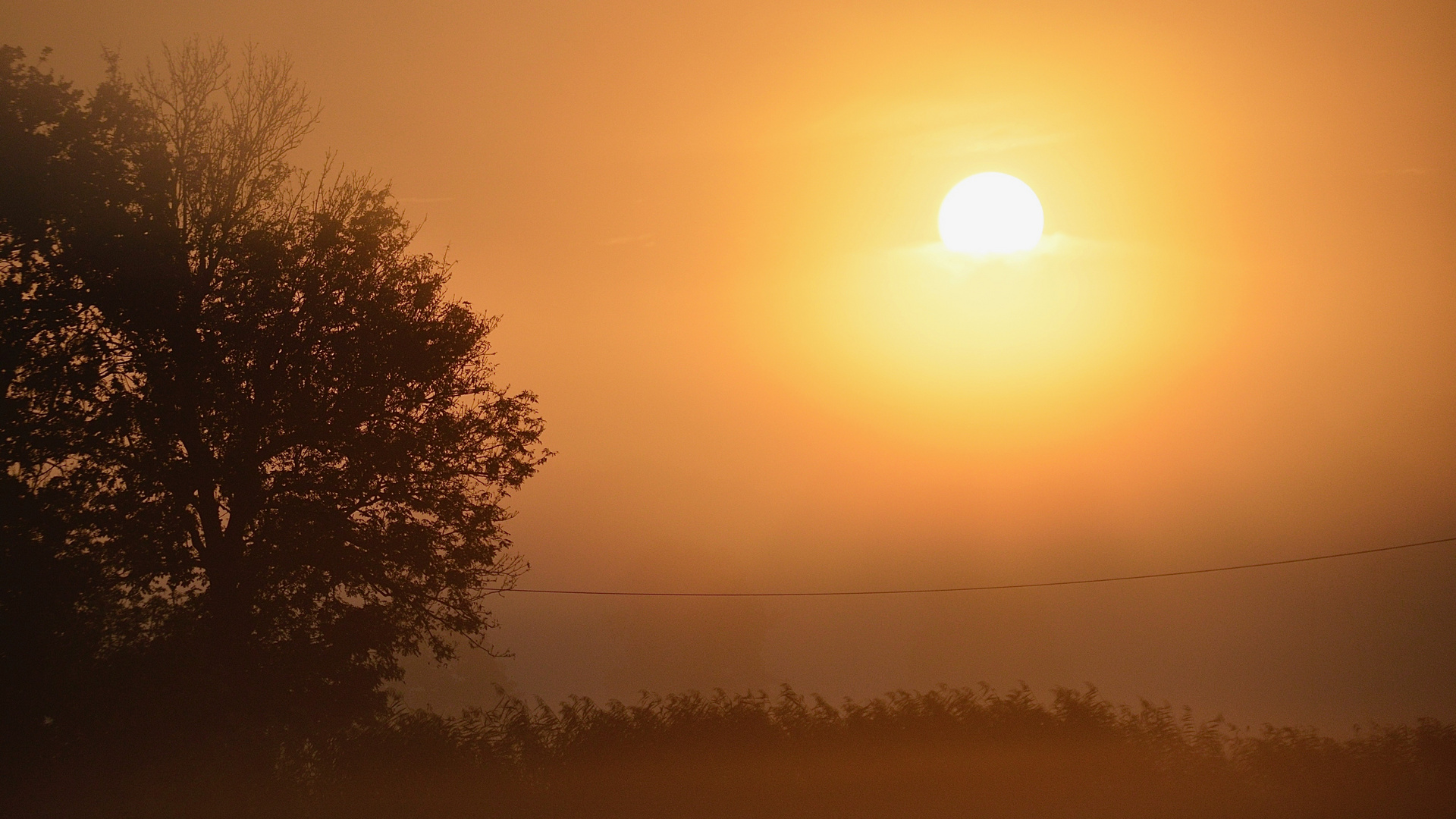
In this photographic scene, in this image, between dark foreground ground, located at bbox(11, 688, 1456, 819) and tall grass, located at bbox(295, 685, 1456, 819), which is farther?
tall grass, located at bbox(295, 685, 1456, 819)

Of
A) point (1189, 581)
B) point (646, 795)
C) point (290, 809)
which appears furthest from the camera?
point (1189, 581)

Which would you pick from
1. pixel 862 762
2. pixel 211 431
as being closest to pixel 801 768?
pixel 862 762

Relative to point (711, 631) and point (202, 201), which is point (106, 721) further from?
point (711, 631)

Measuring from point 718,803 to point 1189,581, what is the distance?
200 ft

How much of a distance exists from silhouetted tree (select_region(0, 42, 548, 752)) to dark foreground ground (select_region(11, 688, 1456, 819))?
1.59 metres

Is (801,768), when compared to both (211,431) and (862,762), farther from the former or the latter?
(211,431)

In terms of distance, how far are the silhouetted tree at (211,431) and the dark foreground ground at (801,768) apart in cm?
159

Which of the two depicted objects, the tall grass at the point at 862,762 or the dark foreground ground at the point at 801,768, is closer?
the dark foreground ground at the point at 801,768

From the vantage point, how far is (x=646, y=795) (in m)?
17.0

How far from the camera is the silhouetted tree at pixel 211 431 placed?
53.3 feet

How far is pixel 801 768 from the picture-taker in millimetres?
18141

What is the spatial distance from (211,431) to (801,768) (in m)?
13.5

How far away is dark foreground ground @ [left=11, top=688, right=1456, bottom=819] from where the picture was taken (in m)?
16.0

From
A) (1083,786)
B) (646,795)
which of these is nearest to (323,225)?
(646,795)
